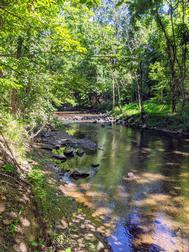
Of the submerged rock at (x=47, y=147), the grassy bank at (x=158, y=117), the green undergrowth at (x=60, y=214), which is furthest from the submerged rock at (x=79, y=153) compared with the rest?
the grassy bank at (x=158, y=117)

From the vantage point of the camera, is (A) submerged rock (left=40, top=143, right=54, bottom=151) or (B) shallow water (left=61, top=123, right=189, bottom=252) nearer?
(B) shallow water (left=61, top=123, right=189, bottom=252)

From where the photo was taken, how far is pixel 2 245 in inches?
156

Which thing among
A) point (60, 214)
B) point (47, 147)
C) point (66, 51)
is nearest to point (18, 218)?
point (60, 214)

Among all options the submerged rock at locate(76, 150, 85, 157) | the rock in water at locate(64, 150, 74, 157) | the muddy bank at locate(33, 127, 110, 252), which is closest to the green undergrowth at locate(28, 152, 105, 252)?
the muddy bank at locate(33, 127, 110, 252)

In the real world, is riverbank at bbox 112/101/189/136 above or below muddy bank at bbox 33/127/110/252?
above

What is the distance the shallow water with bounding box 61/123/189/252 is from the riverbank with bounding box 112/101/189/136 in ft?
24.9

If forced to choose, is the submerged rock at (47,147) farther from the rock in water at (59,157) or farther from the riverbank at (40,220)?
the riverbank at (40,220)

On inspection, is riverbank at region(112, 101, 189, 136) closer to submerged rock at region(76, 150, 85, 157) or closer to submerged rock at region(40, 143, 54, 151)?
submerged rock at region(76, 150, 85, 157)

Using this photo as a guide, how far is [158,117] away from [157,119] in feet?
1.05

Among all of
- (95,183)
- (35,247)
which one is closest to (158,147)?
(95,183)

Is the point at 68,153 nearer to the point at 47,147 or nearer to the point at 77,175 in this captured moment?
the point at 47,147

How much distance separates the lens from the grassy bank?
80.2 feet

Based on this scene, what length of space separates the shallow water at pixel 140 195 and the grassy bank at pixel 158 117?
310 inches

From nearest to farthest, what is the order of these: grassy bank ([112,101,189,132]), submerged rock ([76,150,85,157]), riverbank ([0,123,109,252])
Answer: riverbank ([0,123,109,252]), submerged rock ([76,150,85,157]), grassy bank ([112,101,189,132])
